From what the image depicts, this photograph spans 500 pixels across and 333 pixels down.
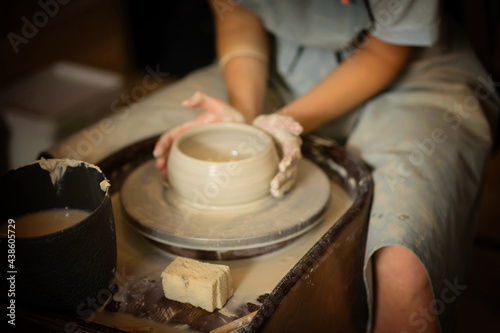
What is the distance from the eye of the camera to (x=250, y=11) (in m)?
1.59

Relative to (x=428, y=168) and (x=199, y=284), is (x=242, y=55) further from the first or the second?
(x=199, y=284)

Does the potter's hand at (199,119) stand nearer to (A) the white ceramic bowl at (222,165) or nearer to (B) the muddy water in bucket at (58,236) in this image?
(A) the white ceramic bowl at (222,165)

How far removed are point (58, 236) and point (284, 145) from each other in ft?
1.83

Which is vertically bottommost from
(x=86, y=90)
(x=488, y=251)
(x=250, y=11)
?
(x=488, y=251)

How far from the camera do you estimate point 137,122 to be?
141 cm

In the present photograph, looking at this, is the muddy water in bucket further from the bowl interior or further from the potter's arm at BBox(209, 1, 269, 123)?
the potter's arm at BBox(209, 1, 269, 123)

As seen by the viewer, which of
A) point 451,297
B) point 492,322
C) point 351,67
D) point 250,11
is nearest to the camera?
point 451,297

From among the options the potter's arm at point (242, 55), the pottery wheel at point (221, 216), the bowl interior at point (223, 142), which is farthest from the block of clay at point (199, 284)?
the potter's arm at point (242, 55)

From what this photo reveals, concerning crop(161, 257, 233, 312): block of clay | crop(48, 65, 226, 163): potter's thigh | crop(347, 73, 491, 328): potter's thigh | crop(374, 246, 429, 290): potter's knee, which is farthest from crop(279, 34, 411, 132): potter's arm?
crop(161, 257, 233, 312): block of clay

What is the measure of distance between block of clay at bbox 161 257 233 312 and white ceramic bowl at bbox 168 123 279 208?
7.6 inches

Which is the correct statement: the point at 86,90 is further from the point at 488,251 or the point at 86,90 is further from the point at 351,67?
the point at 488,251

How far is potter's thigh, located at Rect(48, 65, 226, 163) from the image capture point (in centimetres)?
130

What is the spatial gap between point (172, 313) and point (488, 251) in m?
1.69

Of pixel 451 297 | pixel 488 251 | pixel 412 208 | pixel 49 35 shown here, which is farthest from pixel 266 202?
pixel 49 35
